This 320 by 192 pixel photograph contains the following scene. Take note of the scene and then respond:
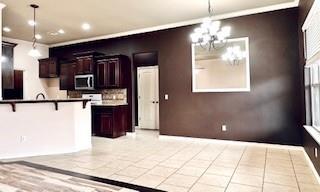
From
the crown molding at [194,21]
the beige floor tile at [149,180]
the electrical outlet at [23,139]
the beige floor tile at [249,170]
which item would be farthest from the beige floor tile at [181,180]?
the crown molding at [194,21]

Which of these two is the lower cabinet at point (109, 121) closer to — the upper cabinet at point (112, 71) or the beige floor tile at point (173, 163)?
the upper cabinet at point (112, 71)

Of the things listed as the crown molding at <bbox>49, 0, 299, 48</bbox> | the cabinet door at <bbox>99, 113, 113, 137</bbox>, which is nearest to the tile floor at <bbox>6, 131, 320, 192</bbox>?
the cabinet door at <bbox>99, 113, 113, 137</bbox>

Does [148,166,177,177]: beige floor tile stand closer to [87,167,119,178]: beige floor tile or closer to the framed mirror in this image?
[87,167,119,178]: beige floor tile

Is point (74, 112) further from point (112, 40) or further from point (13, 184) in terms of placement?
point (112, 40)

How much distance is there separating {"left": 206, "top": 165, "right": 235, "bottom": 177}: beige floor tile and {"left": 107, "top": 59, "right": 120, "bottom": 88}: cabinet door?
3.81m

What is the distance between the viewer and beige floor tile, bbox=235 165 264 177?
329 centimetres

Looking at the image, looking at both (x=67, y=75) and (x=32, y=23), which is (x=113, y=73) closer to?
(x=67, y=75)

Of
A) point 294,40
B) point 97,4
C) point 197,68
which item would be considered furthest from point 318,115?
point 97,4

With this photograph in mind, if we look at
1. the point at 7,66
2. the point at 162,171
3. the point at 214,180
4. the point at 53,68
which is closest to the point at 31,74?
the point at 53,68

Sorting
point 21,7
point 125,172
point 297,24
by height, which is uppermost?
point 21,7

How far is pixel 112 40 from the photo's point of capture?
6.85 metres

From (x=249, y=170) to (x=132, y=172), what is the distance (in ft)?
5.77

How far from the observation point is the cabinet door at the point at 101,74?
6.63 m

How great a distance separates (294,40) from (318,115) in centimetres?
182
